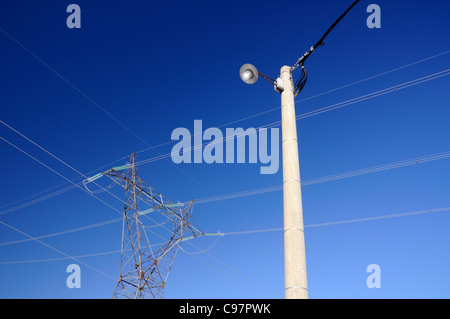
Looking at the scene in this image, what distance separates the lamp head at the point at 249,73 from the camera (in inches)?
309

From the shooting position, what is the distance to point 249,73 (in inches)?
310

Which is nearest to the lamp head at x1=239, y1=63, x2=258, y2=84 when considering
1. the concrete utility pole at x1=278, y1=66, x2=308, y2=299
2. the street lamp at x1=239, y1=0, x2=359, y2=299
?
the street lamp at x1=239, y1=0, x2=359, y2=299

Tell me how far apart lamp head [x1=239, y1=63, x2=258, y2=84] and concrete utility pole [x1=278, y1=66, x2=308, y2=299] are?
3.77 ft

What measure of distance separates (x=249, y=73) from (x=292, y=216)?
3676mm

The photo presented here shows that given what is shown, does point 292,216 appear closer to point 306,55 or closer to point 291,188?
point 291,188

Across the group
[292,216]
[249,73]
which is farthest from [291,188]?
[249,73]

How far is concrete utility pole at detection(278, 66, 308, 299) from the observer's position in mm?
5219

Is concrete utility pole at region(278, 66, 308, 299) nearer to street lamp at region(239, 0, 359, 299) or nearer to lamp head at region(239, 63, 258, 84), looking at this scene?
street lamp at region(239, 0, 359, 299)
